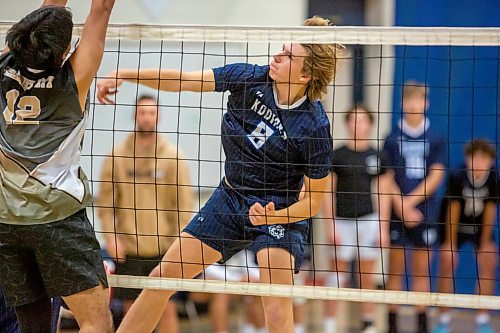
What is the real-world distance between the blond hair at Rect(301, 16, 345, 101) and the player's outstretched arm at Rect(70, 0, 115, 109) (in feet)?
3.33

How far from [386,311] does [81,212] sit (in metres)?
4.28

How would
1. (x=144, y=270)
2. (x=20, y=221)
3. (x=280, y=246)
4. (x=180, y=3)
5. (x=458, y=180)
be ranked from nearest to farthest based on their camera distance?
(x=20, y=221)
(x=280, y=246)
(x=144, y=270)
(x=458, y=180)
(x=180, y=3)

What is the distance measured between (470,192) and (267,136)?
3.31 meters

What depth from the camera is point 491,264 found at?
741cm

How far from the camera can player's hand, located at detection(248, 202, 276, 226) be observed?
422cm

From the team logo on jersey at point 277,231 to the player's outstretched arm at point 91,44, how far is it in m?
1.13

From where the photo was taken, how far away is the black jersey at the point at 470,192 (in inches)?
281

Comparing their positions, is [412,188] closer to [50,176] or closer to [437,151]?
[437,151]

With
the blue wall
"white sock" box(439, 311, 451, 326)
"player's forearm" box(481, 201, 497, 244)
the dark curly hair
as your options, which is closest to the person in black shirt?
"white sock" box(439, 311, 451, 326)

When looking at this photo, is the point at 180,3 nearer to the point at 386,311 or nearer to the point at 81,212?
the point at 386,311

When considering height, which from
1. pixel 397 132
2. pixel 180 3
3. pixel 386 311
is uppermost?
pixel 180 3

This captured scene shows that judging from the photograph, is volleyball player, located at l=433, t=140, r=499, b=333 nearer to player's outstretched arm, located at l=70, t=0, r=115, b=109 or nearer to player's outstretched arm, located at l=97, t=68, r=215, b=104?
player's outstretched arm, located at l=97, t=68, r=215, b=104

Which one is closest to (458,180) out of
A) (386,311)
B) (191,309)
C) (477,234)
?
(477,234)

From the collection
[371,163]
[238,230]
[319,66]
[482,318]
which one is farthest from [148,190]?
[482,318]
